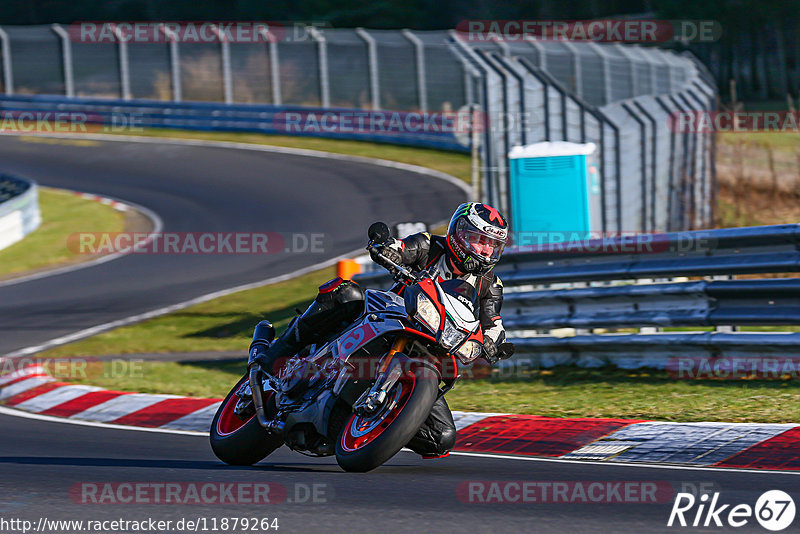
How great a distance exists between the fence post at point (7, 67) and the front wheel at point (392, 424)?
3248 cm

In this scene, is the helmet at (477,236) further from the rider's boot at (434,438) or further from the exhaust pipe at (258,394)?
the exhaust pipe at (258,394)

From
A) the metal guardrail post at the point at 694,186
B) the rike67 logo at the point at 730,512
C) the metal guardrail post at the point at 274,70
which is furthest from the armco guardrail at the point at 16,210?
the rike67 logo at the point at 730,512

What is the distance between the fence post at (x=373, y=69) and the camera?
3136cm

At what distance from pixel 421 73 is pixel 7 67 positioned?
13608mm

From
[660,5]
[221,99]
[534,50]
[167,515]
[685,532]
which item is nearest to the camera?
[685,532]

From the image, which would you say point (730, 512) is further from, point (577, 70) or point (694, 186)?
point (577, 70)

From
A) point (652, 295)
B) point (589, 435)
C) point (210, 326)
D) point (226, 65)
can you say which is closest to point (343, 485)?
point (589, 435)

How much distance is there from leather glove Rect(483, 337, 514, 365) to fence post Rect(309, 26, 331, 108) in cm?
2655

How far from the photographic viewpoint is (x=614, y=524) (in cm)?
476

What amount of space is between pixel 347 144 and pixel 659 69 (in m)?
8.09

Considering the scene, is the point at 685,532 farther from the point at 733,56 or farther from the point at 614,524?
the point at 733,56

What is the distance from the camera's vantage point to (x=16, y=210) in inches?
785

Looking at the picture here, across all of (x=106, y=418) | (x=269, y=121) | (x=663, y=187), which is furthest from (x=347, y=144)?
(x=106, y=418)

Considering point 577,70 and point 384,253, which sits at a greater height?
point 577,70
